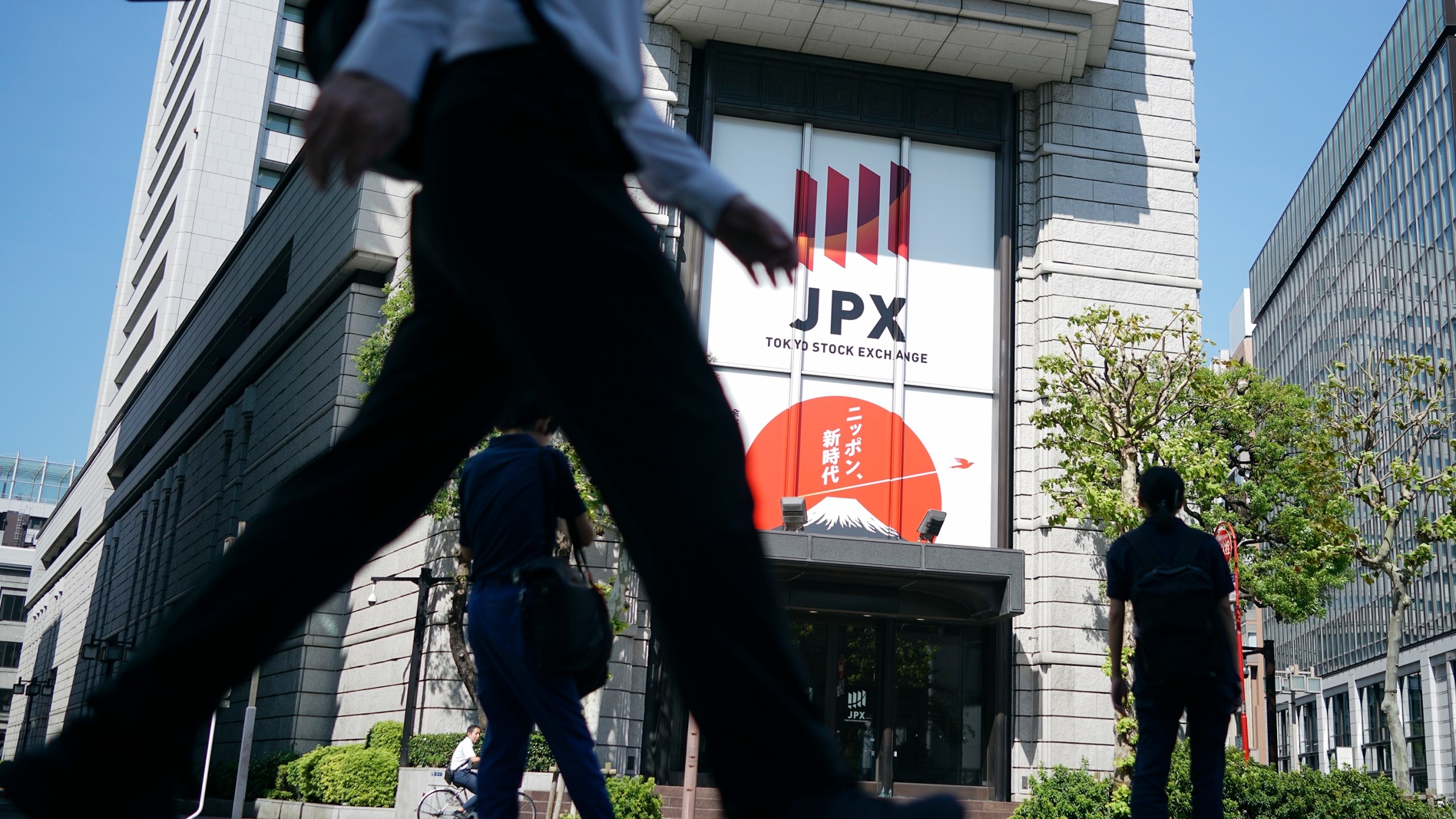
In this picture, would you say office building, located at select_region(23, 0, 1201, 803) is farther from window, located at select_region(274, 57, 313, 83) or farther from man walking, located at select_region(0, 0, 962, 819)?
window, located at select_region(274, 57, 313, 83)

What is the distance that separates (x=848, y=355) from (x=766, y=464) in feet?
7.37

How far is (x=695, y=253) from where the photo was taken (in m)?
18.4

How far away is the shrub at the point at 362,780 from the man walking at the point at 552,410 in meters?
16.1

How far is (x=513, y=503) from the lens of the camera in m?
3.55

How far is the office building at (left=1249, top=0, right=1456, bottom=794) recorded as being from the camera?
51.5 m

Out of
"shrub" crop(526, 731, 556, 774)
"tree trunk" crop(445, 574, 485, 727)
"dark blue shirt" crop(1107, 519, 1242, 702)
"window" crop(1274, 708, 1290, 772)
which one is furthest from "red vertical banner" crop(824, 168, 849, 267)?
"window" crop(1274, 708, 1290, 772)

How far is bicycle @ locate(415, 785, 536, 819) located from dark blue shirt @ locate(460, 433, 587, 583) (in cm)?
1080

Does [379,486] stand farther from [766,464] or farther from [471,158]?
[766,464]

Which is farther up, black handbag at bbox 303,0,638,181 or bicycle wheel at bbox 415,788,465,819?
black handbag at bbox 303,0,638,181

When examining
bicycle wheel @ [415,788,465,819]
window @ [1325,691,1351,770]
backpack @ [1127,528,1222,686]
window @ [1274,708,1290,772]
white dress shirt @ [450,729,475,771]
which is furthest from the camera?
window @ [1274,708,1290,772]

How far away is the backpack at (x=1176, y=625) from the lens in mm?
4625

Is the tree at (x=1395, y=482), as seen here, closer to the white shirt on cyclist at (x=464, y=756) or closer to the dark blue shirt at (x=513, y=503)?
the white shirt on cyclist at (x=464, y=756)

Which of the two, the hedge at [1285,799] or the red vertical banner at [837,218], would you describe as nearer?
the hedge at [1285,799]

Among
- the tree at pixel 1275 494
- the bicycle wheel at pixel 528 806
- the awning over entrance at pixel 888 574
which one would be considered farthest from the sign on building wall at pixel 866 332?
the bicycle wheel at pixel 528 806
